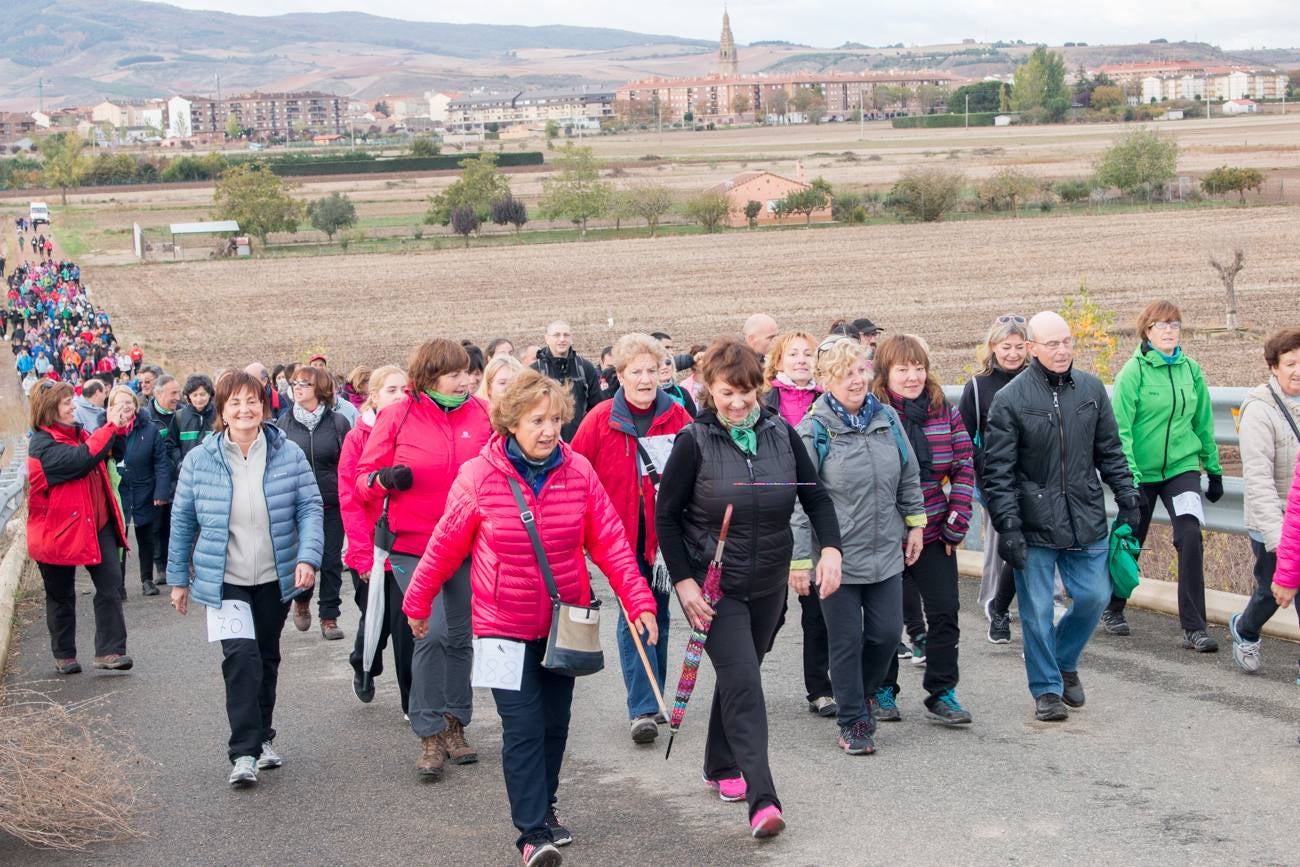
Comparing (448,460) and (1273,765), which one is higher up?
(448,460)

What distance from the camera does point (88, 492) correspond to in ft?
30.5

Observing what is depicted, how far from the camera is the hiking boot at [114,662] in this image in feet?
29.7

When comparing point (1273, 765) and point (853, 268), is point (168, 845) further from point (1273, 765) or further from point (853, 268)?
point (853, 268)

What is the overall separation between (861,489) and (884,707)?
1.18 meters

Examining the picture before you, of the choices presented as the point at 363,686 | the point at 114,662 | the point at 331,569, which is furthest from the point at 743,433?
the point at 114,662

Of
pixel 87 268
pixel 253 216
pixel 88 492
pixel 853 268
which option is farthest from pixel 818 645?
pixel 253 216

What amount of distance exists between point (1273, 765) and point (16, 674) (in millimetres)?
6977

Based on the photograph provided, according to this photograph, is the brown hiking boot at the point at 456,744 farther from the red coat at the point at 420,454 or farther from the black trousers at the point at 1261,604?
the black trousers at the point at 1261,604

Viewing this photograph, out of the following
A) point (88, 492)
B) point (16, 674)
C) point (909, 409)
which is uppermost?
point (909, 409)

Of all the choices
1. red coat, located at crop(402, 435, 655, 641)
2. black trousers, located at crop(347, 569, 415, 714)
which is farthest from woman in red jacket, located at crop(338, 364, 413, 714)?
red coat, located at crop(402, 435, 655, 641)

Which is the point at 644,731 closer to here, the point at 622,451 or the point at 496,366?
the point at 622,451

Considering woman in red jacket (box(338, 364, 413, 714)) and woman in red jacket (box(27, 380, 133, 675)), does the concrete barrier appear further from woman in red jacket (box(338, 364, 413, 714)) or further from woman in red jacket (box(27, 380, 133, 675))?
woman in red jacket (box(27, 380, 133, 675))

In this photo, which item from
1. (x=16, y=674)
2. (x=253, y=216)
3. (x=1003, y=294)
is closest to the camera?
(x=16, y=674)

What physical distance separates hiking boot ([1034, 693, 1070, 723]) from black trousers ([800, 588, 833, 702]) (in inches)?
40.1
